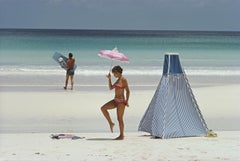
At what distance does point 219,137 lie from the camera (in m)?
8.48

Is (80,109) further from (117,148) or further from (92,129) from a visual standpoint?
(117,148)

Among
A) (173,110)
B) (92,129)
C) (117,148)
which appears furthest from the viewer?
(92,129)

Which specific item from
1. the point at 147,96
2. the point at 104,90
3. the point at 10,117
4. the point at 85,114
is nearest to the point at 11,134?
the point at 10,117

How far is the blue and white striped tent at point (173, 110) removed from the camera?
856 centimetres

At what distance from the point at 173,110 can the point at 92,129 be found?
174 cm

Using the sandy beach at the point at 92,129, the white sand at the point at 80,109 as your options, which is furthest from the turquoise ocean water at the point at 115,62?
the sandy beach at the point at 92,129

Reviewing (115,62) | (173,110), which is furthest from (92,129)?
(115,62)

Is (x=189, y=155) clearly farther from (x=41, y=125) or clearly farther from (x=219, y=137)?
(x=41, y=125)

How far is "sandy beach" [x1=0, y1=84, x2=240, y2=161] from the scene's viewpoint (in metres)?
7.11

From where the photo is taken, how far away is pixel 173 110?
8664mm

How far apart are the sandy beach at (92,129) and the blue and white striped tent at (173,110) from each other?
9.0 inches

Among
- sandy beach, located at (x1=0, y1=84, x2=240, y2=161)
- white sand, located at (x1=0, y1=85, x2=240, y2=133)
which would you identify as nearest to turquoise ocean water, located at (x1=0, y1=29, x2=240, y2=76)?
white sand, located at (x1=0, y1=85, x2=240, y2=133)

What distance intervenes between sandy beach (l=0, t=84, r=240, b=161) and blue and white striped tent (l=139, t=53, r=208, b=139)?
23 centimetres

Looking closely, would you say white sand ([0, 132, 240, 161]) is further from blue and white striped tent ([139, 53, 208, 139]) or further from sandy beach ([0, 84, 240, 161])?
blue and white striped tent ([139, 53, 208, 139])
